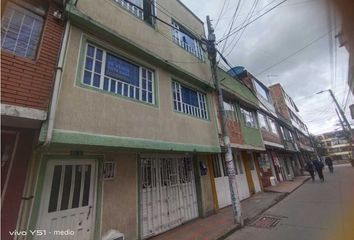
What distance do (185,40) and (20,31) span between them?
685 cm

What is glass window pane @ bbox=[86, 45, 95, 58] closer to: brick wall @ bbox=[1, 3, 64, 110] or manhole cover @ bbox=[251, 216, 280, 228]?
brick wall @ bbox=[1, 3, 64, 110]

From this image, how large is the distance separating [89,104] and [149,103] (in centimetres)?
200

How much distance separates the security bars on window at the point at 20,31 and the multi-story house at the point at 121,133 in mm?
663

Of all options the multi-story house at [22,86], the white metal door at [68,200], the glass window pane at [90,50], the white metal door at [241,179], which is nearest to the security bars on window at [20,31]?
the multi-story house at [22,86]

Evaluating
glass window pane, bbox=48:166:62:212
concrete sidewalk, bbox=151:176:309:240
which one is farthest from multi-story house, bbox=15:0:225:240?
concrete sidewalk, bbox=151:176:309:240

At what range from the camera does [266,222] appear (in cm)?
682

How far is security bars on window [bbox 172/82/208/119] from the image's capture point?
755 cm

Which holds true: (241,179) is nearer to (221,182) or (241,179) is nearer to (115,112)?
(221,182)

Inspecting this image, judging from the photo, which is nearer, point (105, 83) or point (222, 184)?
point (105, 83)

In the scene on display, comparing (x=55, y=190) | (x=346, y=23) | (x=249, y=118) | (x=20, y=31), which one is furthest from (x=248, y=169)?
(x=20, y=31)

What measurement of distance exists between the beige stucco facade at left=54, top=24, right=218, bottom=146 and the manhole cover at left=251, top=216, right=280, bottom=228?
357 cm

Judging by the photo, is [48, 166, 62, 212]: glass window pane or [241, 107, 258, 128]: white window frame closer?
[48, 166, 62, 212]: glass window pane

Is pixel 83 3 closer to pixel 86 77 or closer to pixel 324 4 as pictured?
pixel 86 77

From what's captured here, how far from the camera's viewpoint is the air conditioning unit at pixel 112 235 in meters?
4.84
